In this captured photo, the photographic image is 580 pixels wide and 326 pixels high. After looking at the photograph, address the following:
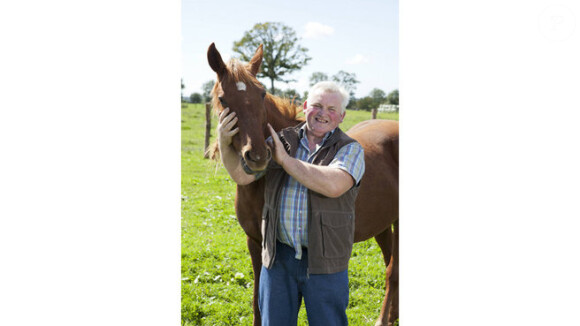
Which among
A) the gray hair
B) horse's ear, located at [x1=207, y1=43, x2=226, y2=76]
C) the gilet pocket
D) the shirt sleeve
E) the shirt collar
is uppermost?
horse's ear, located at [x1=207, y1=43, x2=226, y2=76]

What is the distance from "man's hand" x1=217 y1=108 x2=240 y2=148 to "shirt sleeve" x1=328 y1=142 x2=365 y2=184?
0.54m

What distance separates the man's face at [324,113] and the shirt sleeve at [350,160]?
15cm

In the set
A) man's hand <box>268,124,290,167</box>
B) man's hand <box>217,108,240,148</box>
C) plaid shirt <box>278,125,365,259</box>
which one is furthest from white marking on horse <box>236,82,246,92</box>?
plaid shirt <box>278,125,365,259</box>

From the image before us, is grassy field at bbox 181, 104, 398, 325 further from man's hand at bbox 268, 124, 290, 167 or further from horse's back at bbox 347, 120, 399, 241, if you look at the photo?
horse's back at bbox 347, 120, 399, 241

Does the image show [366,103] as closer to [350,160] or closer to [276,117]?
[276,117]

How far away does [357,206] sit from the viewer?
3.29 meters

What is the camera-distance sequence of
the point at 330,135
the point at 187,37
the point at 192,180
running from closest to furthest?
1. the point at 330,135
2. the point at 187,37
3. the point at 192,180

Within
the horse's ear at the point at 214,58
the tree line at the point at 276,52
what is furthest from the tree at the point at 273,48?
the horse's ear at the point at 214,58

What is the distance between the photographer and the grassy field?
12.7 feet

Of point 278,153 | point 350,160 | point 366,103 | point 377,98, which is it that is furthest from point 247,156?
point 366,103
